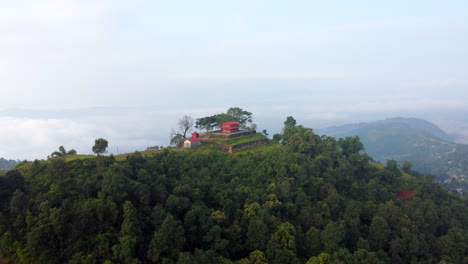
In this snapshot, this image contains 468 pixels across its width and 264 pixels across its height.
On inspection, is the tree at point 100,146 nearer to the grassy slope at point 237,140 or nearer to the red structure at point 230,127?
the grassy slope at point 237,140

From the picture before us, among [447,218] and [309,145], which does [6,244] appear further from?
[447,218]

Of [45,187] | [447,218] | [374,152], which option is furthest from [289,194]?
[374,152]

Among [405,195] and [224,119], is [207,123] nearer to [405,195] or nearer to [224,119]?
[224,119]

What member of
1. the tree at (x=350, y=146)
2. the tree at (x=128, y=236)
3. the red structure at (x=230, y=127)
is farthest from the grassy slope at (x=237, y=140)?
the tree at (x=128, y=236)

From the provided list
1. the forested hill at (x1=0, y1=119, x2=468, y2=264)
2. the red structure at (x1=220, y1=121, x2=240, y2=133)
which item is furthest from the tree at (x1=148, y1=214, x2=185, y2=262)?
the red structure at (x1=220, y1=121, x2=240, y2=133)

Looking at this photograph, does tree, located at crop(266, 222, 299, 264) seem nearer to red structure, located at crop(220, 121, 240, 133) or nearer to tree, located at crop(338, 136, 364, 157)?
red structure, located at crop(220, 121, 240, 133)

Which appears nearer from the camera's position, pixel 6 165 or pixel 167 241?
pixel 167 241

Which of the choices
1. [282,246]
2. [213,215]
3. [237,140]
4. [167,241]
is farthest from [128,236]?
[237,140]
